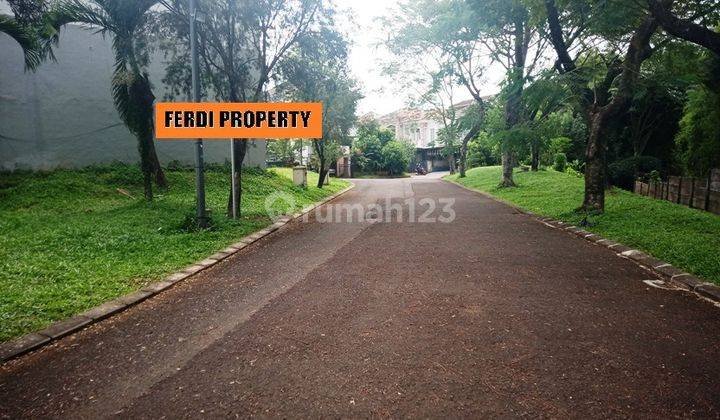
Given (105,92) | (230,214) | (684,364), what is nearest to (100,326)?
(684,364)

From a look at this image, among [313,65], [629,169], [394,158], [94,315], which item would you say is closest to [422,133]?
[394,158]

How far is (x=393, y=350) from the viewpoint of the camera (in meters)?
3.07

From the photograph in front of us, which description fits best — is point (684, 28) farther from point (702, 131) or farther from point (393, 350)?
point (702, 131)

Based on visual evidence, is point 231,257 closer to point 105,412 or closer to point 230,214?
point 230,214

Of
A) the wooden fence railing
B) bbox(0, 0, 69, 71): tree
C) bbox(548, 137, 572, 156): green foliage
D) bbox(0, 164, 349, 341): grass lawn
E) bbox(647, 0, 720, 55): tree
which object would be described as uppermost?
bbox(0, 0, 69, 71): tree

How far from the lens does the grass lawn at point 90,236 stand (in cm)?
423

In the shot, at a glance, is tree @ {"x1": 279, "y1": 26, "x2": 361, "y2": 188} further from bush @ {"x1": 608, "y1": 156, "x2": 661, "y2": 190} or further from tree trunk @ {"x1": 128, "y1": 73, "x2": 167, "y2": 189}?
bush @ {"x1": 608, "y1": 156, "x2": 661, "y2": 190}

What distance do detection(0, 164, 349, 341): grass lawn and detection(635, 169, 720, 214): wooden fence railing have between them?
11.5m

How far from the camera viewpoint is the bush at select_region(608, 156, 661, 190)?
17.4 metres

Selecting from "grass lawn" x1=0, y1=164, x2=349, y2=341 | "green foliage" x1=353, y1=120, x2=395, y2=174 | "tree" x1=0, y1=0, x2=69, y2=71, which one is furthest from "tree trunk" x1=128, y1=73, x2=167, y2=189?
"green foliage" x1=353, y1=120, x2=395, y2=174

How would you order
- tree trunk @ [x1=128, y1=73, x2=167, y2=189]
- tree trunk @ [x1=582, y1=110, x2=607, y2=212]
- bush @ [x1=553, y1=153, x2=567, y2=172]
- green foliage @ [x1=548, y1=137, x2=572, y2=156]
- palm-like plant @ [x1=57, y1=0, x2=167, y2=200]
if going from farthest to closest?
1. green foliage @ [x1=548, y1=137, x2=572, y2=156]
2. bush @ [x1=553, y1=153, x2=567, y2=172]
3. tree trunk @ [x1=128, y1=73, x2=167, y2=189]
4. palm-like plant @ [x1=57, y1=0, x2=167, y2=200]
5. tree trunk @ [x1=582, y1=110, x2=607, y2=212]

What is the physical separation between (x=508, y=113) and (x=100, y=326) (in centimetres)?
1729

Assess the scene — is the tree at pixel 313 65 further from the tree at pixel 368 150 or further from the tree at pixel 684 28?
the tree at pixel 368 150

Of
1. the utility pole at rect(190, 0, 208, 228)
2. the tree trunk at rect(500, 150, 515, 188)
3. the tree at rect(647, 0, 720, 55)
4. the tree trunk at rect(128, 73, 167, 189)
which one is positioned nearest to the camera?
the tree at rect(647, 0, 720, 55)
